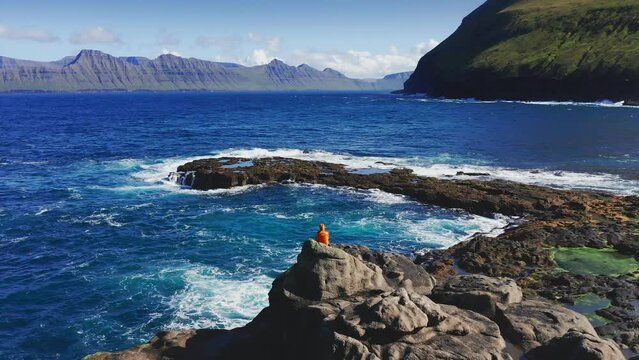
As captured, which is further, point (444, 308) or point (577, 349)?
point (444, 308)

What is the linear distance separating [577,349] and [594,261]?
1938cm

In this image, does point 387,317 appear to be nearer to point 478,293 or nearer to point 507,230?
point 478,293

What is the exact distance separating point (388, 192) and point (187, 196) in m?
22.6

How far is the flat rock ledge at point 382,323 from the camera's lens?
16.6 m

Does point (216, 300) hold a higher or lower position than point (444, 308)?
lower

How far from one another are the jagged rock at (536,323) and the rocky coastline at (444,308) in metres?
0.05

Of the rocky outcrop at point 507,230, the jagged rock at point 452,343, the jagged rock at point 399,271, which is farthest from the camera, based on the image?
the rocky outcrop at point 507,230

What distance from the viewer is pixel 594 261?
32.7 meters

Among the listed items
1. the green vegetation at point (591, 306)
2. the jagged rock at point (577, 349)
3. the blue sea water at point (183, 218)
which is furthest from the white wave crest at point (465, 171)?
the jagged rock at point (577, 349)

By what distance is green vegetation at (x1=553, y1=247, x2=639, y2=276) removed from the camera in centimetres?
3109

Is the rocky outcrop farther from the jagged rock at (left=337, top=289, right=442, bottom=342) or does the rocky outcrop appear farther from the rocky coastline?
the jagged rock at (left=337, top=289, right=442, bottom=342)

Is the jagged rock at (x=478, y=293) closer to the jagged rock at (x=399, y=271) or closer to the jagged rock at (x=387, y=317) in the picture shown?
the jagged rock at (x=399, y=271)

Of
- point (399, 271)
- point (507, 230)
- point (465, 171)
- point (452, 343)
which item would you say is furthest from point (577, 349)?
point (465, 171)

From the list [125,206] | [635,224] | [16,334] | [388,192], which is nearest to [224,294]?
[16,334]
